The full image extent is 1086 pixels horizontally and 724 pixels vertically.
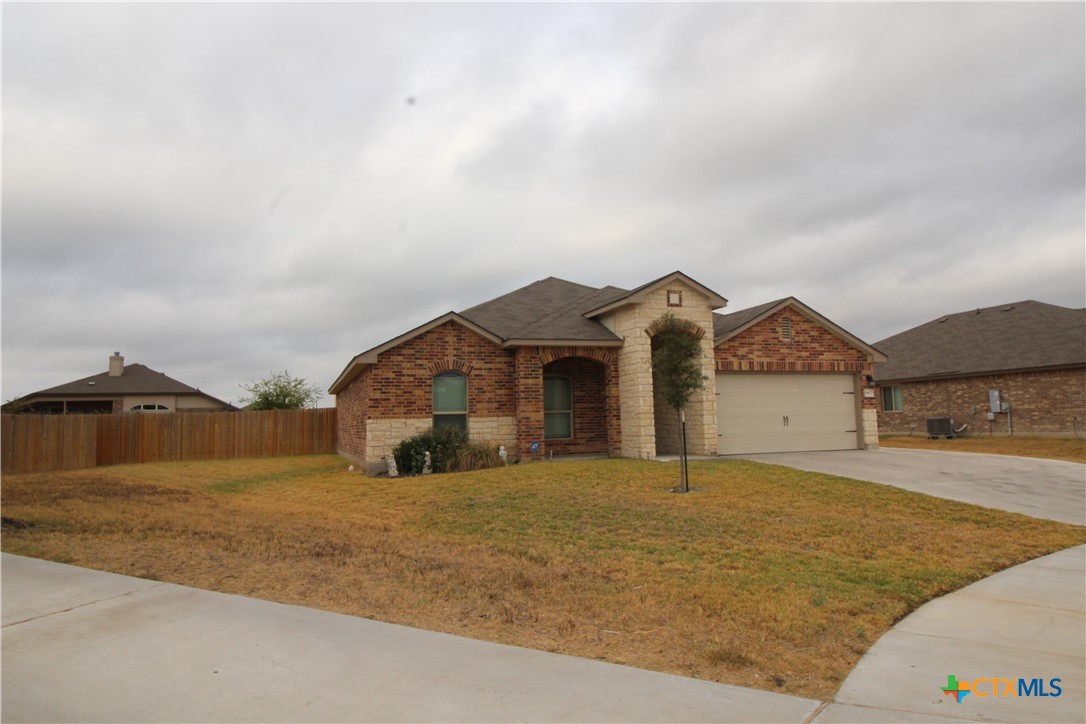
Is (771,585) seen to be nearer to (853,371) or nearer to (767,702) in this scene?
(767,702)

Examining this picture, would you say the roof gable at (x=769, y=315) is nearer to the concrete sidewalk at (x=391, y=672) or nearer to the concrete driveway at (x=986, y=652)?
the concrete driveway at (x=986, y=652)

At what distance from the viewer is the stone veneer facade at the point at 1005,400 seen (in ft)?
80.6

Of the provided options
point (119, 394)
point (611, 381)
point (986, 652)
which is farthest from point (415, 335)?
point (119, 394)

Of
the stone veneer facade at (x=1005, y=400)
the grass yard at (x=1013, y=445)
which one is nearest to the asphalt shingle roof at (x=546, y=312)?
the grass yard at (x=1013, y=445)

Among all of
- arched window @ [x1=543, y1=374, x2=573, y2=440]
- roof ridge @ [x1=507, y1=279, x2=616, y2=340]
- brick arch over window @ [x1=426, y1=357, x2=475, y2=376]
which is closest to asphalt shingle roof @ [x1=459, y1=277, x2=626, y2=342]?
roof ridge @ [x1=507, y1=279, x2=616, y2=340]

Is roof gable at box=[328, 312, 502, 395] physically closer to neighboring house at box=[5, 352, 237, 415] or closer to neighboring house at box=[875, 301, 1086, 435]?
neighboring house at box=[875, 301, 1086, 435]

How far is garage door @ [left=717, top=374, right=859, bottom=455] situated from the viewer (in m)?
19.6

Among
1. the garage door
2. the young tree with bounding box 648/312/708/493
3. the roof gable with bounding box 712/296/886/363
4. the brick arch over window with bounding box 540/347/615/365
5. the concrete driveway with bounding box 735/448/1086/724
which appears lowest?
the concrete driveway with bounding box 735/448/1086/724

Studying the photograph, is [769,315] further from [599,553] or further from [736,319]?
[599,553]

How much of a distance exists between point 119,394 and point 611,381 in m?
30.8

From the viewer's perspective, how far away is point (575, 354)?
18.6 m

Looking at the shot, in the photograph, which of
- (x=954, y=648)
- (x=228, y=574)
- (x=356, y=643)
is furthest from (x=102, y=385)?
(x=954, y=648)

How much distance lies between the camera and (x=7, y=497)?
13469 millimetres

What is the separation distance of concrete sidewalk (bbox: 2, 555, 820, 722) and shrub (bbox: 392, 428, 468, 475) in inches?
436
